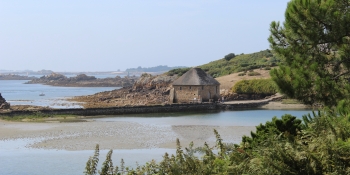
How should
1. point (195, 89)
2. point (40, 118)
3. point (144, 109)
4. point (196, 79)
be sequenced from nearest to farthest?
point (40, 118)
point (144, 109)
point (195, 89)
point (196, 79)

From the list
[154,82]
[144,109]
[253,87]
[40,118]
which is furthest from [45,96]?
[40,118]

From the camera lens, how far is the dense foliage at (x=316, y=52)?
1200 cm

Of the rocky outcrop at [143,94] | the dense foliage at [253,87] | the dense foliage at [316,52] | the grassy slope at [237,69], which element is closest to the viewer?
the dense foliage at [316,52]

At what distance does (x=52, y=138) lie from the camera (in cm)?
2397

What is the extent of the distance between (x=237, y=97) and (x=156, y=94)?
8.11 metres

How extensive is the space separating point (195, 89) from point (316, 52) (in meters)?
30.7

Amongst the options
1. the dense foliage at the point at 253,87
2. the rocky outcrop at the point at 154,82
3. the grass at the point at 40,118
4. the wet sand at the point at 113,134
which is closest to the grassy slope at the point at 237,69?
the dense foliage at the point at 253,87

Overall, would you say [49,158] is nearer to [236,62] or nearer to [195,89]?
[195,89]

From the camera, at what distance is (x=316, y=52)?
42.1ft

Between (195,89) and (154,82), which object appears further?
(154,82)

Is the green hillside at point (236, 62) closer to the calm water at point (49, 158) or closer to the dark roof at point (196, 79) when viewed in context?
the dark roof at point (196, 79)

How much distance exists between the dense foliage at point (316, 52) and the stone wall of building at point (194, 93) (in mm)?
30382

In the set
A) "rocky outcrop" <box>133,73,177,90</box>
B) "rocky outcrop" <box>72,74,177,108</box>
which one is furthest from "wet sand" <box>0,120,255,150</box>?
"rocky outcrop" <box>133,73,177,90</box>

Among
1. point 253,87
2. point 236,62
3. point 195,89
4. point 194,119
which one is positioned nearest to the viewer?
point 194,119
